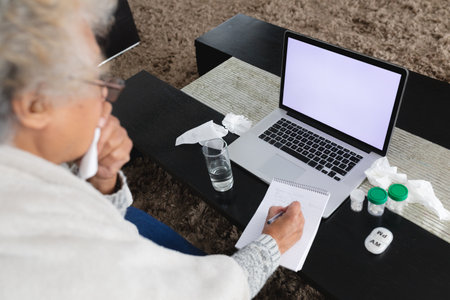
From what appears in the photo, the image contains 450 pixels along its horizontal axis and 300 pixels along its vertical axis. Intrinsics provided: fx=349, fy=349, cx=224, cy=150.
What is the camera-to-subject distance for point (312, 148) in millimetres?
1088

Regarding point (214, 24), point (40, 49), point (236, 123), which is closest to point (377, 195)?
point (236, 123)

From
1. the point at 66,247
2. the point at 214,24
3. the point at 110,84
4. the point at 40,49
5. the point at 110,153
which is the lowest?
the point at 214,24

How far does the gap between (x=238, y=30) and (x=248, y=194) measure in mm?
1131

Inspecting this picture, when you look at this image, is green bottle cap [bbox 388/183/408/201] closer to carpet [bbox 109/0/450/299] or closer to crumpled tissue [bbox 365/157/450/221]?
crumpled tissue [bbox 365/157/450/221]

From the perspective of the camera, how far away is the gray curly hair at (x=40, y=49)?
0.45 meters

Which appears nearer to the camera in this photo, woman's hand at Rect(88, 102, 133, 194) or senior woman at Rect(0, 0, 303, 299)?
senior woman at Rect(0, 0, 303, 299)

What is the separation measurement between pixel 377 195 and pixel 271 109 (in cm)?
54

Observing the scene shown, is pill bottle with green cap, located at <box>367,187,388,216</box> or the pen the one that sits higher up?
pill bottle with green cap, located at <box>367,187,388,216</box>

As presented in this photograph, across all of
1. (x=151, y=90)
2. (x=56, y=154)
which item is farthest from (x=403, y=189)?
(x=151, y=90)

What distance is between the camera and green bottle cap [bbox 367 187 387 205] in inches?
34.4

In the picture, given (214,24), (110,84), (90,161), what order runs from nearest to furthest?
(110,84) < (90,161) < (214,24)

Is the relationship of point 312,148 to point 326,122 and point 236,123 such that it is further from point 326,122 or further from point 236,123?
point 236,123

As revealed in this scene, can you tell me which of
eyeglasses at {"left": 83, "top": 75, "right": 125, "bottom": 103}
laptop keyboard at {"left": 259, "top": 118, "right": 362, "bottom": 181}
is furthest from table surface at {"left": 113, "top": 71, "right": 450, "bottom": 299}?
eyeglasses at {"left": 83, "top": 75, "right": 125, "bottom": 103}

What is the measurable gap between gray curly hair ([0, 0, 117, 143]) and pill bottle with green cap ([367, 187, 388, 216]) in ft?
2.36
